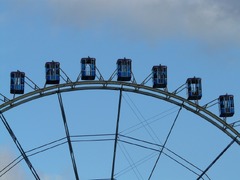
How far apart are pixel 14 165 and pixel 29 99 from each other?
5.40 metres

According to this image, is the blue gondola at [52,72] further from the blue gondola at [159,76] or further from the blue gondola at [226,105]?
the blue gondola at [226,105]

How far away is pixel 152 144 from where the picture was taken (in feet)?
366

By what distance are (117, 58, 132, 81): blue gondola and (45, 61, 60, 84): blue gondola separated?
193 inches

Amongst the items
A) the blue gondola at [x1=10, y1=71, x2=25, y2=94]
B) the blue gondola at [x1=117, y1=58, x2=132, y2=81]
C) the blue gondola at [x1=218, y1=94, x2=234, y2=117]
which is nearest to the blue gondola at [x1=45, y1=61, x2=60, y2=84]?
the blue gondola at [x1=10, y1=71, x2=25, y2=94]

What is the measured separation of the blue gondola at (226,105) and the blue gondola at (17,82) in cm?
1641

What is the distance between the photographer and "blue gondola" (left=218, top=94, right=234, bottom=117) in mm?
115312

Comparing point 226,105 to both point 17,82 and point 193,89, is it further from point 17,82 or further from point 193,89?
point 17,82

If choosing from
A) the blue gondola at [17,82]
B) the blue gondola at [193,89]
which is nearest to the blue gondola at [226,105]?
the blue gondola at [193,89]

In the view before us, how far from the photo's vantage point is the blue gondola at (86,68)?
112875 millimetres

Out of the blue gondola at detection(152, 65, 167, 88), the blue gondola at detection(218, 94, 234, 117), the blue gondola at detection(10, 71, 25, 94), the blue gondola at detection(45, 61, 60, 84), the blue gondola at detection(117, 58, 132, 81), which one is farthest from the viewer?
the blue gondola at detection(218, 94, 234, 117)

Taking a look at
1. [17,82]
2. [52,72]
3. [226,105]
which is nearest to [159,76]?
[226,105]

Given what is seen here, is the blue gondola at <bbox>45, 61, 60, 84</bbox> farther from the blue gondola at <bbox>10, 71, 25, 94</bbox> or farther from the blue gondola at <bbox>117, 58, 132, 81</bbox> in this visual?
the blue gondola at <bbox>117, 58, 132, 81</bbox>

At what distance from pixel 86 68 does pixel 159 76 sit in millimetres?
6045

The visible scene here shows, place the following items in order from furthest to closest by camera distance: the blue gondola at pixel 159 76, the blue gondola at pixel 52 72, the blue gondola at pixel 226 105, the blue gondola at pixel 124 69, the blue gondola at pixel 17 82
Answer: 1. the blue gondola at pixel 226 105
2. the blue gondola at pixel 159 76
3. the blue gondola at pixel 124 69
4. the blue gondola at pixel 52 72
5. the blue gondola at pixel 17 82
